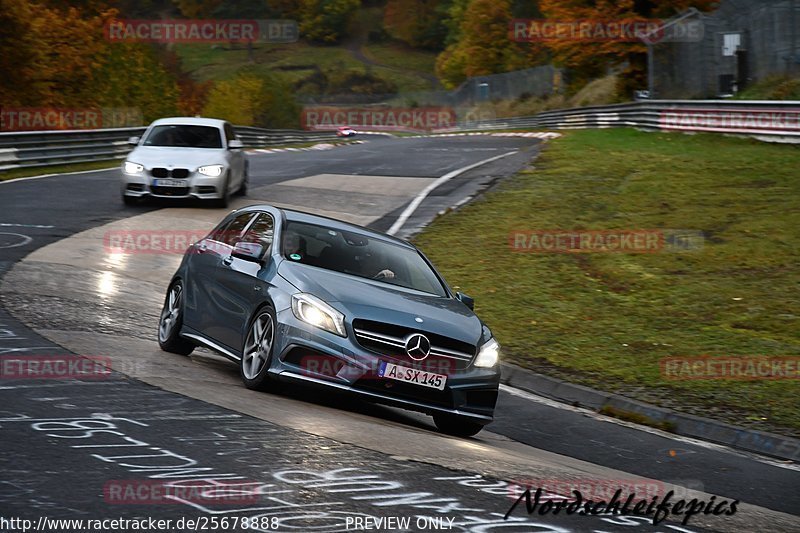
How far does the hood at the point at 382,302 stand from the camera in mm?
8578

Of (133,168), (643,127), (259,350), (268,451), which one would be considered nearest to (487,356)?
(259,350)

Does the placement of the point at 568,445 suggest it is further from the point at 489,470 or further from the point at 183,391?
the point at 183,391

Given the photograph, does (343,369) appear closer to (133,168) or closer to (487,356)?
(487,356)

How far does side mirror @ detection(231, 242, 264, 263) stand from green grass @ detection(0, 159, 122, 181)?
18.1m

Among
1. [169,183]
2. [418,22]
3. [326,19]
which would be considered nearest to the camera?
[169,183]

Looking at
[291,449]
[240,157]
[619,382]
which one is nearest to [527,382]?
[619,382]

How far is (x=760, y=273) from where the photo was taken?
16281 mm

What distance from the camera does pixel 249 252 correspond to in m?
9.52

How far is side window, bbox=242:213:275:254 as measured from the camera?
9.85 m

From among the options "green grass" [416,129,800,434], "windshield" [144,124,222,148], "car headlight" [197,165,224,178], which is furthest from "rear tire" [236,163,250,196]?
"green grass" [416,129,800,434]

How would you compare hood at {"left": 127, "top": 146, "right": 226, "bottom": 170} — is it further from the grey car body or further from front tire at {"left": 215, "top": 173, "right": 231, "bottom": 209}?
the grey car body

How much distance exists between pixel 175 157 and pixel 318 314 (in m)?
13.6

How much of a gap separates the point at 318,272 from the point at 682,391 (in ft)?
13.4

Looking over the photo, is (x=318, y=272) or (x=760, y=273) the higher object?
(x=318, y=272)
